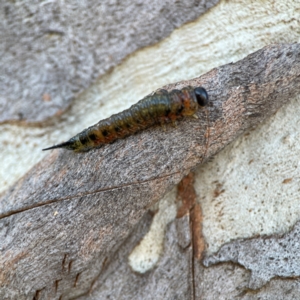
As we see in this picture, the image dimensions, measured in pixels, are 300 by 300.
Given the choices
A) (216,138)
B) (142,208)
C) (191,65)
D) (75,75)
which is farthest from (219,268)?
(75,75)

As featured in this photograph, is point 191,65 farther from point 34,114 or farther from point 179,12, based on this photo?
point 34,114

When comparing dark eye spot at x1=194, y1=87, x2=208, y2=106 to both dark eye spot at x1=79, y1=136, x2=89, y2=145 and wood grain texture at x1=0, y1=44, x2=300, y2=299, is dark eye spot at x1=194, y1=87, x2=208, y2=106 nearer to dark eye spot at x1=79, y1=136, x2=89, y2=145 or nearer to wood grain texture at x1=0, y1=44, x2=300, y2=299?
wood grain texture at x1=0, y1=44, x2=300, y2=299

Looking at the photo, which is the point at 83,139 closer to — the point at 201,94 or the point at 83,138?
the point at 83,138

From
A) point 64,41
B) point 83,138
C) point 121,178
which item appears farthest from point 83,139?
point 64,41

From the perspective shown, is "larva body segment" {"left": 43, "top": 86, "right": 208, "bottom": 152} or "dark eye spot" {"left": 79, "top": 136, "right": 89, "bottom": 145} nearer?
"larva body segment" {"left": 43, "top": 86, "right": 208, "bottom": 152}

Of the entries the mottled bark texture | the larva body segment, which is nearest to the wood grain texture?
the larva body segment

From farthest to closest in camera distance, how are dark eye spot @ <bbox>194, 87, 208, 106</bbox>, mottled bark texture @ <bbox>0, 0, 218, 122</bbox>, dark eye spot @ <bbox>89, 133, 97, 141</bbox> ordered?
mottled bark texture @ <bbox>0, 0, 218, 122</bbox>, dark eye spot @ <bbox>89, 133, 97, 141</bbox>, dark eye spot @ <bbox>194, 87, 208, 106</bbox>

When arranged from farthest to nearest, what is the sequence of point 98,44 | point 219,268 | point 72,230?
point 98,44 → point 219,268 → point 72,230
